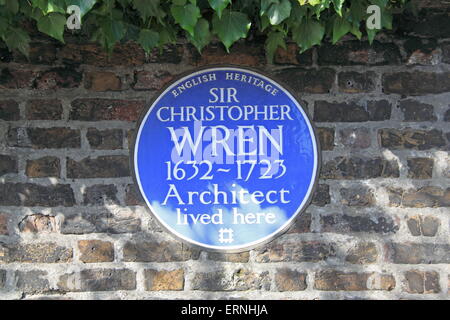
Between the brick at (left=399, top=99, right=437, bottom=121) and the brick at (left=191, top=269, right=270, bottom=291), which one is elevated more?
the brick at (left=399, top=99, right=437, bottom=121)

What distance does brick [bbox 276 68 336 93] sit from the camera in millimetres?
2916

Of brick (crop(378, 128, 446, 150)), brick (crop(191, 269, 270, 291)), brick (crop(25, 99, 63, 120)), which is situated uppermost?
brick (crop(25, 99, 63, 120))

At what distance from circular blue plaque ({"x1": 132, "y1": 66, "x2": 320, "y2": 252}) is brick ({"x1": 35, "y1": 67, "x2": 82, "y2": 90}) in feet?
1.23

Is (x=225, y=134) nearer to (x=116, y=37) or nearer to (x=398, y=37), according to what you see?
(x=116, y=37)

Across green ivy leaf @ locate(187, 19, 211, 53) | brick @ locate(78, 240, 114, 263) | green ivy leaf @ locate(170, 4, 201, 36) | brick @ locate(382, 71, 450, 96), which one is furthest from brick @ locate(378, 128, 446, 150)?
brick @ locate(78, 240, 114, 263)

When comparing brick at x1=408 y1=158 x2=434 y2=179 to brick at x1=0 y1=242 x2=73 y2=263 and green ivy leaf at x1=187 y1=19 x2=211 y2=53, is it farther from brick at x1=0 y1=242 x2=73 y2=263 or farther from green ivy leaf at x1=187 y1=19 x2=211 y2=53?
brick at x1=0 y1=242 x2=73 y2=263

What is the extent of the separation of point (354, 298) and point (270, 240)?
49 centimetres

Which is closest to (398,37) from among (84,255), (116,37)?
(116,37)

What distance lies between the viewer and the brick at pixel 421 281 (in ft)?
9.46

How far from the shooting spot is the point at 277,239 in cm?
289

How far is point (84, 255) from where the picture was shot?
2891mm

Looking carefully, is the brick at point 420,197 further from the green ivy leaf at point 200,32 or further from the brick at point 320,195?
the green ivy leaf at point 200,32

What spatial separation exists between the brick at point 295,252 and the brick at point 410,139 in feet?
1.84

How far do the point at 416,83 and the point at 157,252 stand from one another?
4.84 feet
